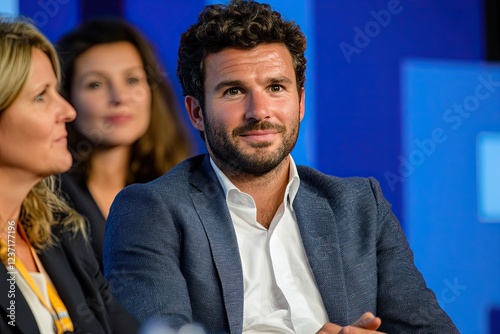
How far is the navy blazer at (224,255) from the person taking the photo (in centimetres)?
201

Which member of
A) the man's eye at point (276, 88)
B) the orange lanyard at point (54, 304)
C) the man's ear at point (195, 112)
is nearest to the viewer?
the orange lanyard at point (54, 304)

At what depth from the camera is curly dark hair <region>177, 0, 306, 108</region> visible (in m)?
2.20

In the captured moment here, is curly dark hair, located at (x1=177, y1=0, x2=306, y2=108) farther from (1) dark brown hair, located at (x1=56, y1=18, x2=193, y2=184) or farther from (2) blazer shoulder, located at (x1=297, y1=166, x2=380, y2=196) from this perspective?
(1) dark brown hair, located at (x1=56, y1=18, x2=193, y2=184)

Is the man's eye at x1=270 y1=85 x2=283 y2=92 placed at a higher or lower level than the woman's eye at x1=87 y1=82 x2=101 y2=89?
higher

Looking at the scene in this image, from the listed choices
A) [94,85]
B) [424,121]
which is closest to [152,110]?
[94,85]

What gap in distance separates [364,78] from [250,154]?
6.44 ft

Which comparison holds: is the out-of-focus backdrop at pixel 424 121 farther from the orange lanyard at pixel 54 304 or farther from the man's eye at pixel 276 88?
the orange lanyard at pixel 54 304

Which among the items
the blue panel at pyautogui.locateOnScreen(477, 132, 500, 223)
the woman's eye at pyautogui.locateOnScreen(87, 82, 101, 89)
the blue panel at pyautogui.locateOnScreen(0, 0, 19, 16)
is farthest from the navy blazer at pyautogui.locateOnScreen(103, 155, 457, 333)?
the blue panel at pyautogui.locateOnScreen(477, 132, 500, 223)

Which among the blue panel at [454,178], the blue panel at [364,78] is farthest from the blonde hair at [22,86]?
the blue panel at [454,178]

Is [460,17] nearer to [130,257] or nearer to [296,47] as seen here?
[296,47]

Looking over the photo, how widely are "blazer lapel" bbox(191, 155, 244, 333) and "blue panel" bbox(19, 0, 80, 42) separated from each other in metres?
1.53

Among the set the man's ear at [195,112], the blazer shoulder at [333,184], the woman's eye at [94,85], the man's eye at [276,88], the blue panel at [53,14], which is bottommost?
the blazer shoulder at [333,184]

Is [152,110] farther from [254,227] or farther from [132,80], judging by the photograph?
[254,227]

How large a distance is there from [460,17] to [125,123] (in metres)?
1.99
